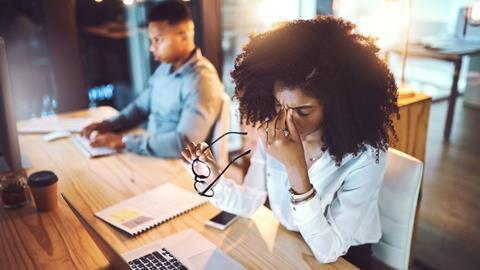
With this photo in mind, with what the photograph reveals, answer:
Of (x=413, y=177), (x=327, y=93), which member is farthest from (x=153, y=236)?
(x=413, y=177)

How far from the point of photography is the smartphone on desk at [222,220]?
125cm

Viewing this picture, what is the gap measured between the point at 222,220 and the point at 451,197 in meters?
1.76

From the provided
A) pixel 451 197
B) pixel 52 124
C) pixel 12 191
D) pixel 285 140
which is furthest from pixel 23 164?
pixel 451 197

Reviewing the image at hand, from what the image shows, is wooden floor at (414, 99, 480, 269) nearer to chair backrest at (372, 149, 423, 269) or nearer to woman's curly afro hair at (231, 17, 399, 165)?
chair backrest at (372, 149, 423, 269)

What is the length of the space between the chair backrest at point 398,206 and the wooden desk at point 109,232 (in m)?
0.24

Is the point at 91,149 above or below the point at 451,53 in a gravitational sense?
below

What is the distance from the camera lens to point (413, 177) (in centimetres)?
118

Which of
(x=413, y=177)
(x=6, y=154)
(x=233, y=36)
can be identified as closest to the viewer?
(x=413, y=177)

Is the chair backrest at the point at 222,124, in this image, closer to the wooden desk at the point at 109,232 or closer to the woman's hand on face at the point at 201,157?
the wooden desk at the point at 109,232

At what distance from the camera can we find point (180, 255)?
1.13 metres

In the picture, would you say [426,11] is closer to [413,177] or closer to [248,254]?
[413,177]

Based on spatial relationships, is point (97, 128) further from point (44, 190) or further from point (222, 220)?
point (222, 220)

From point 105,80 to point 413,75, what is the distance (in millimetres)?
2839

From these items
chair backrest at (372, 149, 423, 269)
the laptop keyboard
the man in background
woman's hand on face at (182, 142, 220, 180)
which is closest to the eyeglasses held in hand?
woman's hand on face at (182, 142, 220, 180)
